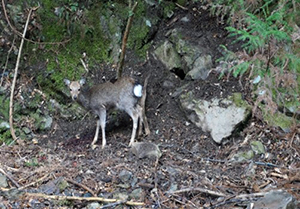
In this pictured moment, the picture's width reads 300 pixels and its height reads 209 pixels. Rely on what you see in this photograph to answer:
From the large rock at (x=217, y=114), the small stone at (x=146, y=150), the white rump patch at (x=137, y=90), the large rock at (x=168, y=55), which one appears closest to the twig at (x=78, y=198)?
the small stone at (x=146, y=150)

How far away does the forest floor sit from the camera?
19.6 ft

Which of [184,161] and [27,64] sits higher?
[27,64]

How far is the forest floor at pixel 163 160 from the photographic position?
5.99m

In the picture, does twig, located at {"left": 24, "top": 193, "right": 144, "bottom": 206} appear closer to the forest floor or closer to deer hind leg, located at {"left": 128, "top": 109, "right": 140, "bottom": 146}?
the forest floor

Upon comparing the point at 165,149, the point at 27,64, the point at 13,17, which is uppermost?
the point at 13,17

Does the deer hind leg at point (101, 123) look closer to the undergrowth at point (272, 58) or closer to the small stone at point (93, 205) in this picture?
the small stone at point (93, 205)

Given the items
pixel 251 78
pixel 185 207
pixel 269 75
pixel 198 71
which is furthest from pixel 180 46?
pixel 185 207

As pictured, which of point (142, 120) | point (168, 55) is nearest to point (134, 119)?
point (142, 120)

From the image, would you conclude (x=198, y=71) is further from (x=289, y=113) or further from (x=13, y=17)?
(x=13, y=17)

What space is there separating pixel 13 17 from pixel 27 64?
92cm

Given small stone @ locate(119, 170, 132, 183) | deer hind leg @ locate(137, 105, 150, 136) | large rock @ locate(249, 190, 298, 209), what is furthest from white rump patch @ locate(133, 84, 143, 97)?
large rock @ locate(249, 190, 298, 209)

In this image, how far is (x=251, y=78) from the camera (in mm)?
7812

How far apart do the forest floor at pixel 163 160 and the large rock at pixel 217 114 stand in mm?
119

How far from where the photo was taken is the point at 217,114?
742cm
